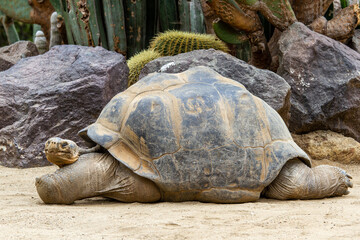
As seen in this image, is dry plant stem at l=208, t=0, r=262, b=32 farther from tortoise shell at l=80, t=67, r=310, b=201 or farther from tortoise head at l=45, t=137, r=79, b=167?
tortoise head at l=45, t=137, r=79, b=167

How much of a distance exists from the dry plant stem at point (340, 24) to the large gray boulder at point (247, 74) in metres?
1.58

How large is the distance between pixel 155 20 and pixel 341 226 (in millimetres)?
6052

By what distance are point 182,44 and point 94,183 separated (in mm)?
3334

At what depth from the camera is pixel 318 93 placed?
205 inches

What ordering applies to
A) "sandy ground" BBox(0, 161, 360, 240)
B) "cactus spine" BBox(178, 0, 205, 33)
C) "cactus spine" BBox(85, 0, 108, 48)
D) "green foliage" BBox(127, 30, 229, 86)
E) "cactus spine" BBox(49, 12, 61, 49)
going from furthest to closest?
"cactus spine" BBox(49, 12, 61, 49), "cactus spine" BBox(178, 0, 205, 33), "cactus spine" BBox(85, 0, 108, 48), "green foliage" BBox(127, 30, 229, 86), "sandy ground" BBox(0, 161, 360, 240)

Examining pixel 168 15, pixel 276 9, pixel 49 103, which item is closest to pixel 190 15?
pixel 168 15

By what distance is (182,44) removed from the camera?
6199 mm

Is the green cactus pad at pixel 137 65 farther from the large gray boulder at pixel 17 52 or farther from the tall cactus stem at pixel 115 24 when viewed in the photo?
the large gray boulder at pixel 17 52

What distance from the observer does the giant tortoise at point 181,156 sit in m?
3.15

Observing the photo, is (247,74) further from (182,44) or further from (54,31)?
(54,31)

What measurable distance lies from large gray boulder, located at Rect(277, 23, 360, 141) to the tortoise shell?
77.0 inches

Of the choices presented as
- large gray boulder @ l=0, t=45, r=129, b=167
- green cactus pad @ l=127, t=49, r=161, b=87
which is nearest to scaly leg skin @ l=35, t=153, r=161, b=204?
large gray boulder @ l=0, t=45, r=129, b=167

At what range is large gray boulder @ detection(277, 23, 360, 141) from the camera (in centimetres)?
520

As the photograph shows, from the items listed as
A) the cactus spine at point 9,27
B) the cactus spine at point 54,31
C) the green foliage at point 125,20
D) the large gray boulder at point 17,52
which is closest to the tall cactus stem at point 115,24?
the green foliage at point 125,20
